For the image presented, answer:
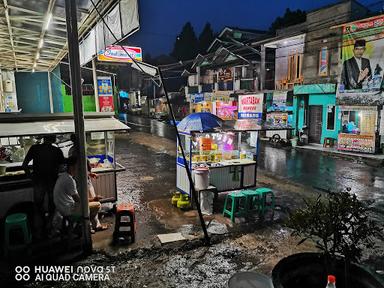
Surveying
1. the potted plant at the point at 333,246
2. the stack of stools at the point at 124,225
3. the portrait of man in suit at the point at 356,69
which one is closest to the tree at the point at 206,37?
the portrait of man in suit at the point at 356,69

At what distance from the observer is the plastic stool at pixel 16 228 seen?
5.96 metres

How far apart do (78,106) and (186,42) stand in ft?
191

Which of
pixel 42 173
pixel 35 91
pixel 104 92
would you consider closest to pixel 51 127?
pixel 42 173

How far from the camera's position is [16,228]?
6.11 meters

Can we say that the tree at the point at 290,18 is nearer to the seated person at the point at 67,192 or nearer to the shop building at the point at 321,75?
the shop building at the point at 321,75

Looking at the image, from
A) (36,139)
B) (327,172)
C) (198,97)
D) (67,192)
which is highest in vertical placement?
(198,97)

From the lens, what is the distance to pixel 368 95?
18281mm

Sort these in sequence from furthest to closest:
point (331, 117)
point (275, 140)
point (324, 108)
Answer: point (275, 140)
point (324, 108)
point (331, 117)

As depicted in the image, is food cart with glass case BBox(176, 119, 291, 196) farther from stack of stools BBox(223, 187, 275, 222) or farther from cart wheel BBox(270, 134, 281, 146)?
cart wheel BBox(270, 134, 281, 146)

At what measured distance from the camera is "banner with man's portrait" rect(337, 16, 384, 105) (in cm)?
1777

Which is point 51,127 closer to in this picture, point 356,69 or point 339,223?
point 339,223

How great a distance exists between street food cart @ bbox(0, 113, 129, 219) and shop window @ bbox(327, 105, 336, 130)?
1815cm

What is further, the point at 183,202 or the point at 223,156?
the point at 223,156

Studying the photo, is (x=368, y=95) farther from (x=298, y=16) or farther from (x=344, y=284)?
(x=298, y=16)
